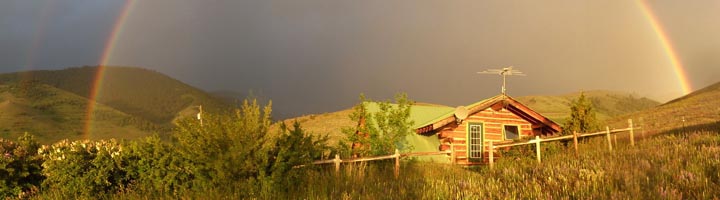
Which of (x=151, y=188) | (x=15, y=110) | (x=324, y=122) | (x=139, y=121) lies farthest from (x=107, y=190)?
(x=139, y=121)

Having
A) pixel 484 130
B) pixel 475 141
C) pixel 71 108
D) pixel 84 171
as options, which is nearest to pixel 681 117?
pixel 484 130

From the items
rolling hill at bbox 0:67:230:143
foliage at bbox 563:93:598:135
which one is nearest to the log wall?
foliage at bbox 563:93:598:135

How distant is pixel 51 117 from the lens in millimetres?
104625

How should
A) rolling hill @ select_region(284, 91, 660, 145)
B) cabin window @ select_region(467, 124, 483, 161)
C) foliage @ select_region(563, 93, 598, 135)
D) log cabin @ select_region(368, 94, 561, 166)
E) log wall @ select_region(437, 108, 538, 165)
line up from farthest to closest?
rolling hill @ select_region(284, 91, 660, 145), cabin window @ select_region(467, 124, 483, 161), log wall @ select_region(437, 108, 538, 165), log cabin @ select_region(368, 94, 561, 166), foliage @ select_region(563, 93, 598, 135)

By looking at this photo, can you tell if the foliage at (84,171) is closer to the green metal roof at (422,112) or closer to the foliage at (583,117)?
the green metal roof at (422,112)

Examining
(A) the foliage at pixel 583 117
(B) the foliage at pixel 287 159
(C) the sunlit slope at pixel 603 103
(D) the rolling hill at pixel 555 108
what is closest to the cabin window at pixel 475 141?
(A) the foliage at pixel 583 117

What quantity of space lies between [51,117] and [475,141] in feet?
367

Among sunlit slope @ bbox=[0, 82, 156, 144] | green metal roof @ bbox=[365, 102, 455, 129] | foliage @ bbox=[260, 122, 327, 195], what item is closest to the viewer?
foliage @ bbox=[260, 122, 327, 195]

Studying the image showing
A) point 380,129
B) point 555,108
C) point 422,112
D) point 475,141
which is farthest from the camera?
point 555,108

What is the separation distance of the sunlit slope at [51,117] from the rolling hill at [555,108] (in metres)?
45.4

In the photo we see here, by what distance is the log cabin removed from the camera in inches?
889

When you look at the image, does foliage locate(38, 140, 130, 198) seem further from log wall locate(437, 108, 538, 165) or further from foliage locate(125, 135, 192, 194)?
log wall locate(437, 108, 538, 165)

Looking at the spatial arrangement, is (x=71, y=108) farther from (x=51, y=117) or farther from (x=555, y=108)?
(x=555, y=108)

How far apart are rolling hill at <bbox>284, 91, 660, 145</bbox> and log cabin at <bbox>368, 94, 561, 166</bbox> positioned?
21896 mm
